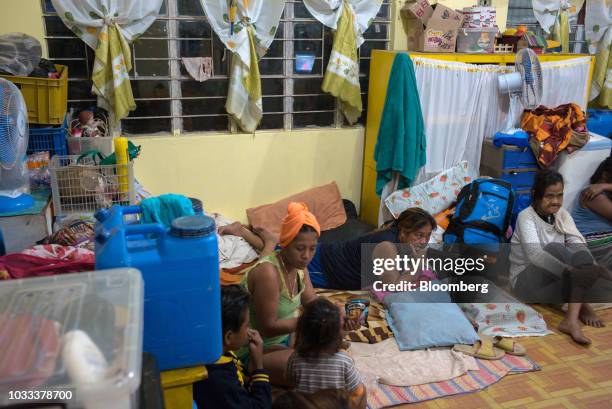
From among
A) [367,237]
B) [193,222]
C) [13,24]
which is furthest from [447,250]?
[13,24]

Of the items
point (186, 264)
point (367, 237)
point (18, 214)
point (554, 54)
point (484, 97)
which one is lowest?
point (367, 237)

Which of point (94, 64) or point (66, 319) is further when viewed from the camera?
point (94, 64)

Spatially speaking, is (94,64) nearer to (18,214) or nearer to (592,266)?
(18,214)

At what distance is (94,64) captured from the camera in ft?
11.0

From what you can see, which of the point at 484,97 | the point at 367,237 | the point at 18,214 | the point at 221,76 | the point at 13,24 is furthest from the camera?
the point at 484,97

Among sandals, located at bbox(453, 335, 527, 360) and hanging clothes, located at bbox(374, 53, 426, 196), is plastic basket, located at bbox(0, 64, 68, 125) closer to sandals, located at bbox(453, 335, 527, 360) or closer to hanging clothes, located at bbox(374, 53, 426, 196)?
hanging clothes, located at bbox(374, 53, 426, 196)

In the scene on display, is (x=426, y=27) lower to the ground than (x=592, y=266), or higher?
higher

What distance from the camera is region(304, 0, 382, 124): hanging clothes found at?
12.5ft

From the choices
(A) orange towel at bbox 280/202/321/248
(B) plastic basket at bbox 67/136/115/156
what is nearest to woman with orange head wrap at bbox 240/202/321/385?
(A) orange towel at bbox 280/202/321/248

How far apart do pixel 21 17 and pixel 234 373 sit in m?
2.81

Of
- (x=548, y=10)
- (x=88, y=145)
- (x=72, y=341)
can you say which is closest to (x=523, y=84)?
(x=548, y=10)

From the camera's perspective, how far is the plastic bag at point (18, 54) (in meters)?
2.77

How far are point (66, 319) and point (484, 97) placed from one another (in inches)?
148

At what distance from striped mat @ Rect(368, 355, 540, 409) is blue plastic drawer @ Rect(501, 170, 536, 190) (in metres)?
1.70
